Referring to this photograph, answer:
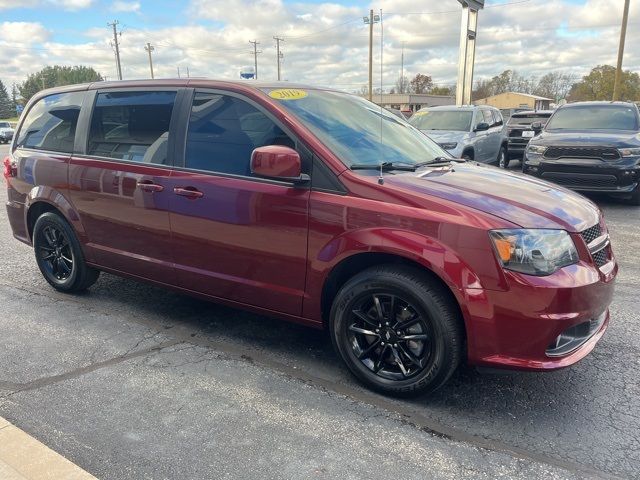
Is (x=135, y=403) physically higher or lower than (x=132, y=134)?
lower

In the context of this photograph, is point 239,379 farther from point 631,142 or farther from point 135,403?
point 631,142

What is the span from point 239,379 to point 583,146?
766 centimetres

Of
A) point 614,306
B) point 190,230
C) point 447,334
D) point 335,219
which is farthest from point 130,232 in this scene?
point 614,306

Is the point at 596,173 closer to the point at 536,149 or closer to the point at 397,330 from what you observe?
the point at 536,149

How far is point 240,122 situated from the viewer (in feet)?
11.6

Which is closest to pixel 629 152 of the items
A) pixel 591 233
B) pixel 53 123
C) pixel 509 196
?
pixel 591 233

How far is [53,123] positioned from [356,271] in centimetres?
324

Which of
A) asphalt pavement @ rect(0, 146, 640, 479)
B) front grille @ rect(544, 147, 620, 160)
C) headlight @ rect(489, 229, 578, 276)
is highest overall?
front grille @ rect(544, 147, 620, 160)

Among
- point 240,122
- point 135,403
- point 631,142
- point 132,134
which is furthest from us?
point 631,142

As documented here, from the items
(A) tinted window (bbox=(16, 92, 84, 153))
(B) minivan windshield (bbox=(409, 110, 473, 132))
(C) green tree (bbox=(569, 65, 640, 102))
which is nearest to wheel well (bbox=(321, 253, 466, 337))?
(A) tinted window (bbox=(16, 92, 84, 153))

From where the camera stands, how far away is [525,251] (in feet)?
8.77

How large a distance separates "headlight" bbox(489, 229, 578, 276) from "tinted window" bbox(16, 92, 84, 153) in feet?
11.8

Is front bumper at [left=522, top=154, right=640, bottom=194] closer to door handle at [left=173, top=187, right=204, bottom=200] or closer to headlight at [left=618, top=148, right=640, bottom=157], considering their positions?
headlight at [left=618, top=148, right=640, bottom=157]

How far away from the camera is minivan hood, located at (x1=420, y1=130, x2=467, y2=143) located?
9944mm
